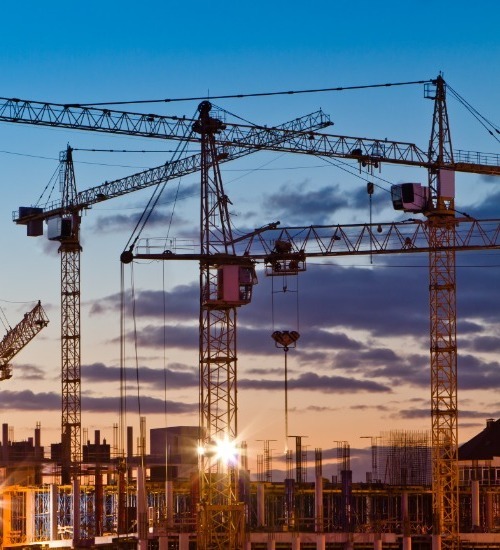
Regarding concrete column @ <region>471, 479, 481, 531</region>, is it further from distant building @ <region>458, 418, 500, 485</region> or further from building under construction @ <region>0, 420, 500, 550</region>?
distant building @ <region>458, 418, 500, 485</region>

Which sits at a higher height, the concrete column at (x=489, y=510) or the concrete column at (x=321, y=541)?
the concrete column at (x=489, y=510)

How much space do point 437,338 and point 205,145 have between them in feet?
65.6

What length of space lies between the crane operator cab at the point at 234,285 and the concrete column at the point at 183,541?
1562cm

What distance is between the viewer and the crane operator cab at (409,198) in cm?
9362

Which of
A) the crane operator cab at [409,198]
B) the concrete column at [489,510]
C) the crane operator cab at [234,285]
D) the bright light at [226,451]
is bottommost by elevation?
the concrete column at [489,510]

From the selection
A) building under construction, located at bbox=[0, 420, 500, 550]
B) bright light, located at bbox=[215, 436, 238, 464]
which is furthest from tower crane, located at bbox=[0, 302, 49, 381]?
bright light, located at bbox=[215, 436, 238, 464]

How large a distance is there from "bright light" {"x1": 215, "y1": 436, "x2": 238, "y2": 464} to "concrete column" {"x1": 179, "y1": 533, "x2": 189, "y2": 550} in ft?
30.3

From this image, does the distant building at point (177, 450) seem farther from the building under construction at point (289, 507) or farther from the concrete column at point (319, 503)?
the concrete column at point (319, 503)

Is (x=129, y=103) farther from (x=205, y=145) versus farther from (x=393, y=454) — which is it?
(x=393, y=454)

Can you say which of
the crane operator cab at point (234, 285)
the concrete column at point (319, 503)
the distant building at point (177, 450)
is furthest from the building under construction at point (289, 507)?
the distant building at point (177, 450)

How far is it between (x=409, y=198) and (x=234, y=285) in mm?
17152

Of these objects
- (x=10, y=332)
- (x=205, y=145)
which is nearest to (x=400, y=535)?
(x=205, y=145)

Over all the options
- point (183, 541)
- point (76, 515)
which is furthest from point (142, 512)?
point (76, 515)

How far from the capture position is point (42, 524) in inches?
4190
